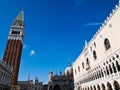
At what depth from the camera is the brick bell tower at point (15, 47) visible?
46319 mm

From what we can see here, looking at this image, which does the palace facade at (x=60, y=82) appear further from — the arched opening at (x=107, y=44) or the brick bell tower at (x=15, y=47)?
the arched opening at (x=107, y=44)

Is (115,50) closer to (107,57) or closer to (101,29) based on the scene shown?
(107,57)

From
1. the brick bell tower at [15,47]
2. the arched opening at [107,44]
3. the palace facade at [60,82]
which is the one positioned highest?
the brick bell tower at [15,47]

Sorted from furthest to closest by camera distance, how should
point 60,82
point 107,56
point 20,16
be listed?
point 20,16, point 60,82, point 107,56

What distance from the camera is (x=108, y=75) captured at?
22.6 metres

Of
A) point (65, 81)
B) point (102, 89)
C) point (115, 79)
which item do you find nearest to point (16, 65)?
point (65, 81)

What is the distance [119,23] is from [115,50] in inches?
170

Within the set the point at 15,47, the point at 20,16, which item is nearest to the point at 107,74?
the point at 15,47

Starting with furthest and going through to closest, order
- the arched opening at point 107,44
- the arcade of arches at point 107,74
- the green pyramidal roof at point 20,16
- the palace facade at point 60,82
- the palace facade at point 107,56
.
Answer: the green pyramidal roof at point 20,16
the palace facade at point 60,82
the arched opening at point 107,44
the palace facade at point 107,56
the arcade of arches at point 107,74

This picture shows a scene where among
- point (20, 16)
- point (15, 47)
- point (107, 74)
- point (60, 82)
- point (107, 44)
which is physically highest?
point (20, 16)

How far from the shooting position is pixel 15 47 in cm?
4984

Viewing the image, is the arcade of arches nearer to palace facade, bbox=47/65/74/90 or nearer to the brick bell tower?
the brick bell tower

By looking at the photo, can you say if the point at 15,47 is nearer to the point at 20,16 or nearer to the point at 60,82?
the point at 20,16

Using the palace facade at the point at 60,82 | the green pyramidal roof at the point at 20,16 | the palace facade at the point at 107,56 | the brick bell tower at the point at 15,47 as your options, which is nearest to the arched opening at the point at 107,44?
the palace facade at the point at 107,56
